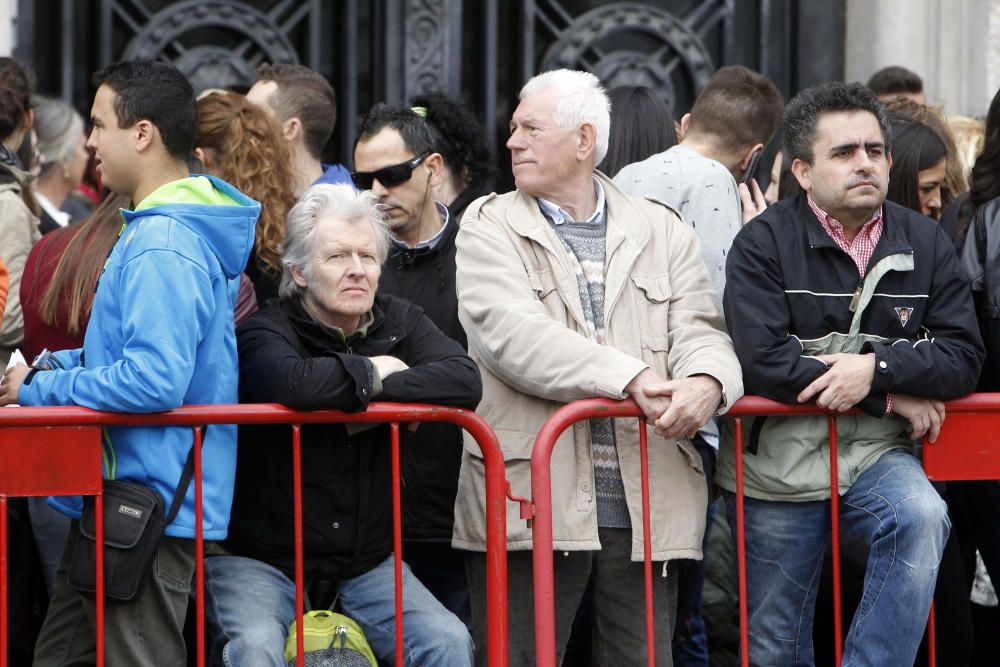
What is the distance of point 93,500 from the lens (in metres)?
4.06

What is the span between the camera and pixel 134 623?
4.07m

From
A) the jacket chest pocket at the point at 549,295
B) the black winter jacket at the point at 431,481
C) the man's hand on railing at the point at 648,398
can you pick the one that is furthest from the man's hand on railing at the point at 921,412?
the black winter jacket at the point at 431,481

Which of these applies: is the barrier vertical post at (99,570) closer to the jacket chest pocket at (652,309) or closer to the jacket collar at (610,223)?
the jacket collar at (610,223)

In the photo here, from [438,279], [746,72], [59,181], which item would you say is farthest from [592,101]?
[59,181]

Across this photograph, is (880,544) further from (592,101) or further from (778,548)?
(592,101)

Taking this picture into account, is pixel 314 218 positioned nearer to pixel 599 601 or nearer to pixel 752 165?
pixel 599 601

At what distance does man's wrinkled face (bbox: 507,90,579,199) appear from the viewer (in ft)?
15.1

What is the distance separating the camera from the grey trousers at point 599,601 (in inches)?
175

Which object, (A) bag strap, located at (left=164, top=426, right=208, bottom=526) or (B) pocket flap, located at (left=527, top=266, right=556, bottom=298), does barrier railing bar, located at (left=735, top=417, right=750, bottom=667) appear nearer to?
(B) pocket flap, located at (left=527, top=266, right=556, bottom=298)

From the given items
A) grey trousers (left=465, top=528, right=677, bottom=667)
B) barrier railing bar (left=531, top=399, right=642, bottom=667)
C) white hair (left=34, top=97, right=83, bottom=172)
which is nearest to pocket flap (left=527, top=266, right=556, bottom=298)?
barrier railing bar (left=531, top=399, right=642, bottom=667)

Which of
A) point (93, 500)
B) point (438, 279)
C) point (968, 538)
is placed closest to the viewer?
point (93, 500)

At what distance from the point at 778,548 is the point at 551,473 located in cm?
70

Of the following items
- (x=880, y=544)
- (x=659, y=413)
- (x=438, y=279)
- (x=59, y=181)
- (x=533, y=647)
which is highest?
(x=59, y=181)

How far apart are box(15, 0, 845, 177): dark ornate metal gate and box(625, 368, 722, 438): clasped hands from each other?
3335 millimetres
